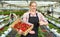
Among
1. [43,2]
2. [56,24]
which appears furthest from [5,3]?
[56,24]

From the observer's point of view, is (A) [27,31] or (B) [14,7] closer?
(A) [27,31]

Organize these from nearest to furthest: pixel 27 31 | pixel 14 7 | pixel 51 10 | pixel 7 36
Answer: pixel 27 31 → pixel 7 36 → pixel 14 7 → pixel 51 10

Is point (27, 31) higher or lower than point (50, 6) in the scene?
higher

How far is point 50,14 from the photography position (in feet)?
21.7

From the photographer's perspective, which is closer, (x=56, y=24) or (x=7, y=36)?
(x=7, y=36)

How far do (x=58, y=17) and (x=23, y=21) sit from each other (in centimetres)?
480

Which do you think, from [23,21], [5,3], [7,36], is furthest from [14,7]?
[23,21]

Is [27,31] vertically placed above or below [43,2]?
above

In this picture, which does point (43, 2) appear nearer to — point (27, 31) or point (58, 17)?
point (58, 17)

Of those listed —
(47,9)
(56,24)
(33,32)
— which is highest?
(33,32)

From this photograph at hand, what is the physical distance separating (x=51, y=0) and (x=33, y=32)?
14.7ft

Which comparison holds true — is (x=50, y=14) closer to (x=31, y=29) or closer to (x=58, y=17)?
(x=58, y=17)

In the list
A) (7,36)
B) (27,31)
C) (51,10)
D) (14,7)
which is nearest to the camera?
(27,31)

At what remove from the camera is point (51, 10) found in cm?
677
